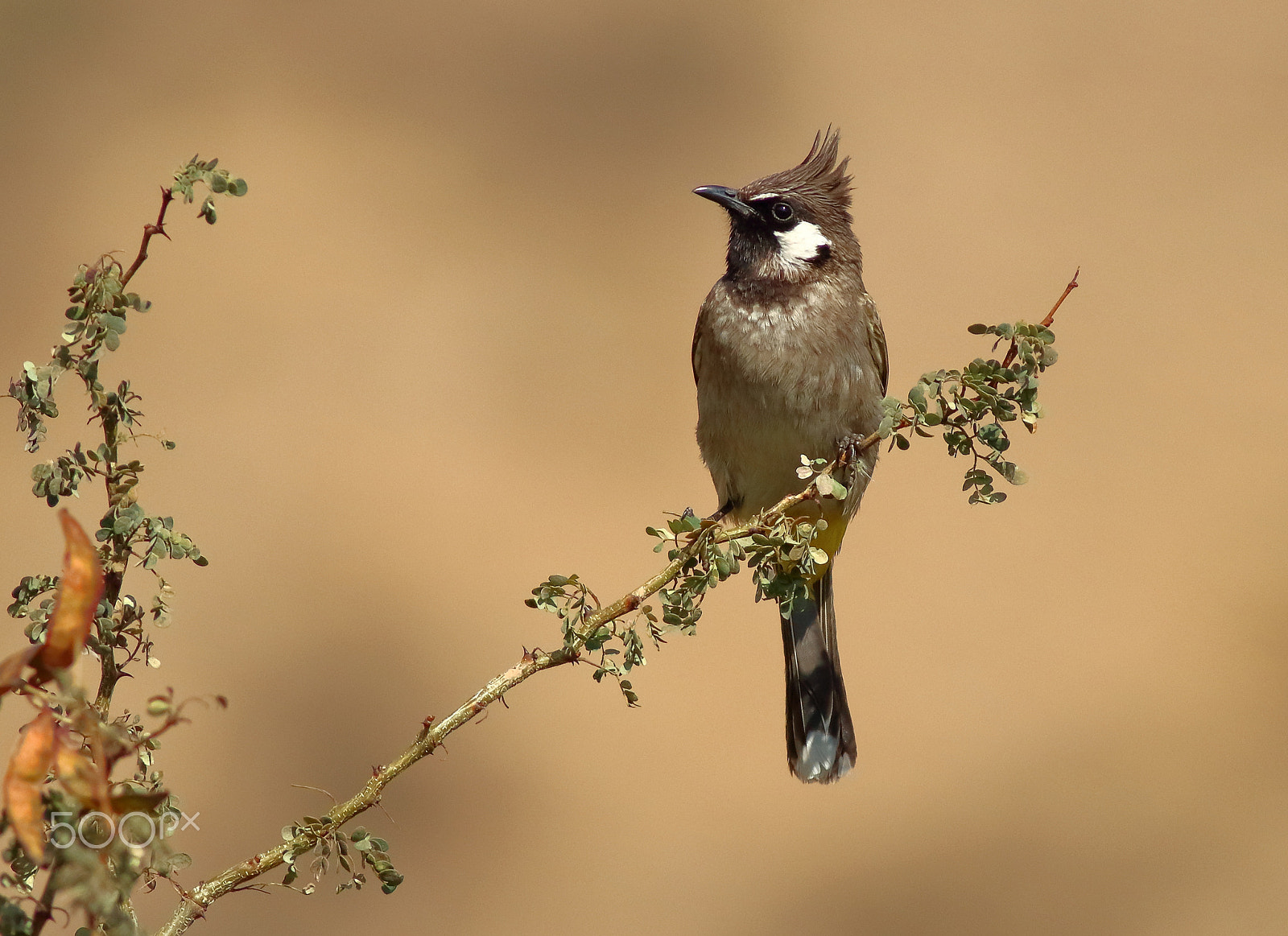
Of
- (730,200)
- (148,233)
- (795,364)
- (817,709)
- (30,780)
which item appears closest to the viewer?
(30,780)

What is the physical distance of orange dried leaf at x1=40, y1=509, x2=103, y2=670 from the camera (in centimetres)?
84

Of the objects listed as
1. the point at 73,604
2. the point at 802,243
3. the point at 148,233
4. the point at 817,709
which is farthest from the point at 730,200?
the point at 73,604

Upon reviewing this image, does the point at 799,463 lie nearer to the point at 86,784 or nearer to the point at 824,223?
the point at 824,223

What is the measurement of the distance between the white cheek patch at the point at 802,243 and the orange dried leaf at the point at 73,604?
10.5 feet

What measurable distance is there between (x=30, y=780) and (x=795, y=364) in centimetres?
302

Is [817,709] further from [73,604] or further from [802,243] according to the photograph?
[73,604]

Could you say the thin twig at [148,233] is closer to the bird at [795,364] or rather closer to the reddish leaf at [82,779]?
the reddish leaf at [82,779]

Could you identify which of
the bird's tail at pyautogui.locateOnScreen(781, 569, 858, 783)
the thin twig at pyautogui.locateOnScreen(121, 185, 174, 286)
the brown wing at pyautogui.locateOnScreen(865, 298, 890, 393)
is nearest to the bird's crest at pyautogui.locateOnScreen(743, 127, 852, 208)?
the brown wing at pyautogui.locateOnScreen(865, 298, 890, 393)

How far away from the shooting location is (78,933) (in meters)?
0.99

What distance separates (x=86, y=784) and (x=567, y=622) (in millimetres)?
844

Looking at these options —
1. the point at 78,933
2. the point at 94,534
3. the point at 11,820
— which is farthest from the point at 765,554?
the point at 11,820

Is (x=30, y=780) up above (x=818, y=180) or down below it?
below

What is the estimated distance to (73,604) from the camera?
0.84m

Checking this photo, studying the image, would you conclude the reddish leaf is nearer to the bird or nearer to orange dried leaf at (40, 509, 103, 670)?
orange dried leaf at (40, 509, 103, 670)
